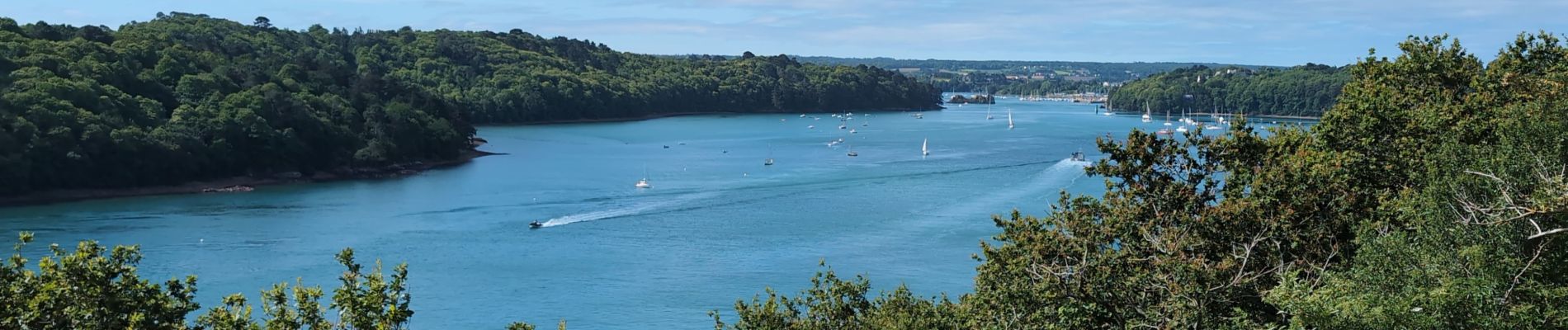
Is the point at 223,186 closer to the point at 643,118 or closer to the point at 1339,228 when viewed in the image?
the point at 1339,228

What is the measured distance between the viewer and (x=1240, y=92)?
15212cm

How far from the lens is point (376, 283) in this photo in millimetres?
11219

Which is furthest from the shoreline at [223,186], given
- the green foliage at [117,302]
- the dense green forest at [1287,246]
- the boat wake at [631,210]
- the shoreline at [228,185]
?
the green foliage at [117,302]

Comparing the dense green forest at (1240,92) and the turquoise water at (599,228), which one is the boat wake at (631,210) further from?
the dense green forest at (1240,92)

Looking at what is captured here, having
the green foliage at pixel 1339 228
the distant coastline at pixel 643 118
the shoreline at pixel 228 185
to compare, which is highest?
the green foliage at pixel 1339 228

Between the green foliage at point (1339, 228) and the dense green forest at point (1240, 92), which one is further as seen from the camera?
the dense green forest at point (1240, 92)

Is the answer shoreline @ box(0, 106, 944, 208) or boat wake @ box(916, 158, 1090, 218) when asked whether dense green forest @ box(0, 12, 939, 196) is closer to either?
shoreline @ box(0, 106, 944, 208)

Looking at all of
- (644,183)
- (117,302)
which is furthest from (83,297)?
(644,183)

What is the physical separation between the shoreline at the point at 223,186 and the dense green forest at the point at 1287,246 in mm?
42011

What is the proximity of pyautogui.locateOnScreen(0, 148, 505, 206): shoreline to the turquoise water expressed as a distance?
101cm

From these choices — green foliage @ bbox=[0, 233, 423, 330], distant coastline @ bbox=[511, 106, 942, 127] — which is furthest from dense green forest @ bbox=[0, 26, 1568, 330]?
distant coastline @ bbox=[511, 106, 942, 127]

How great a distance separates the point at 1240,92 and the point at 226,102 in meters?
113

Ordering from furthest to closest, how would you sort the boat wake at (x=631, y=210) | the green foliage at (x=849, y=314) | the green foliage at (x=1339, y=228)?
the boat wake at (x=631, y=210), the green foliage at (x=849, y=314), the green foliage at (x=1339, y=228)

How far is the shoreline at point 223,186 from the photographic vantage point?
52.9 meters
